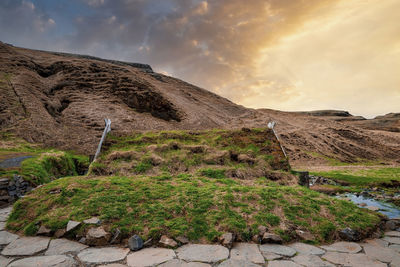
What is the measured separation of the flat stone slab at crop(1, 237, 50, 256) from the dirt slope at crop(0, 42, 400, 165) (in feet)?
47.2

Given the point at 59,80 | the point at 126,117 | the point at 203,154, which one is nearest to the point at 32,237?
the point at 203,154

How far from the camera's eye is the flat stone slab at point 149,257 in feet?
8.97

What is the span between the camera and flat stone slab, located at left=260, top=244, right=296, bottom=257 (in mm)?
3072

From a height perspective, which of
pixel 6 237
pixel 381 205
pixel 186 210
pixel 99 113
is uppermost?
pixel 99 113

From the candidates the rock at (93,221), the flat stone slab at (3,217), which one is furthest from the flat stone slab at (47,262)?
the flat stone slab at (3,217)

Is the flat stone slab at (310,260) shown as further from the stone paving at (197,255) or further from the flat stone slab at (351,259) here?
the flat stone slab at (351,259)

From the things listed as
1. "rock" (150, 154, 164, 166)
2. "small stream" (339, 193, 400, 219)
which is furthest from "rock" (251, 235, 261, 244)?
"small stream" (339, 193, 400, 219)

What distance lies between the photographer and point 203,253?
3002 millimetres

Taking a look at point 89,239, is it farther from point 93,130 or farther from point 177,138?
point 93,130

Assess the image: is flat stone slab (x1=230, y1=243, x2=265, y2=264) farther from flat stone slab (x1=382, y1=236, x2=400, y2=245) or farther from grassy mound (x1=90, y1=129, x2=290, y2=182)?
grassy mound (x1=90, y1=129, x2=290, y2=182)

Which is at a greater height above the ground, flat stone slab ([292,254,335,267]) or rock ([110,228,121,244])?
rock ([110,228,121,244])

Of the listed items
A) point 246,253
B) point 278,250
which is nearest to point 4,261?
point 246,253

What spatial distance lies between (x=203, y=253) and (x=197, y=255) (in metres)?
0.10

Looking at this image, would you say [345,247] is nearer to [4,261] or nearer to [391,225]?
[391,225]
